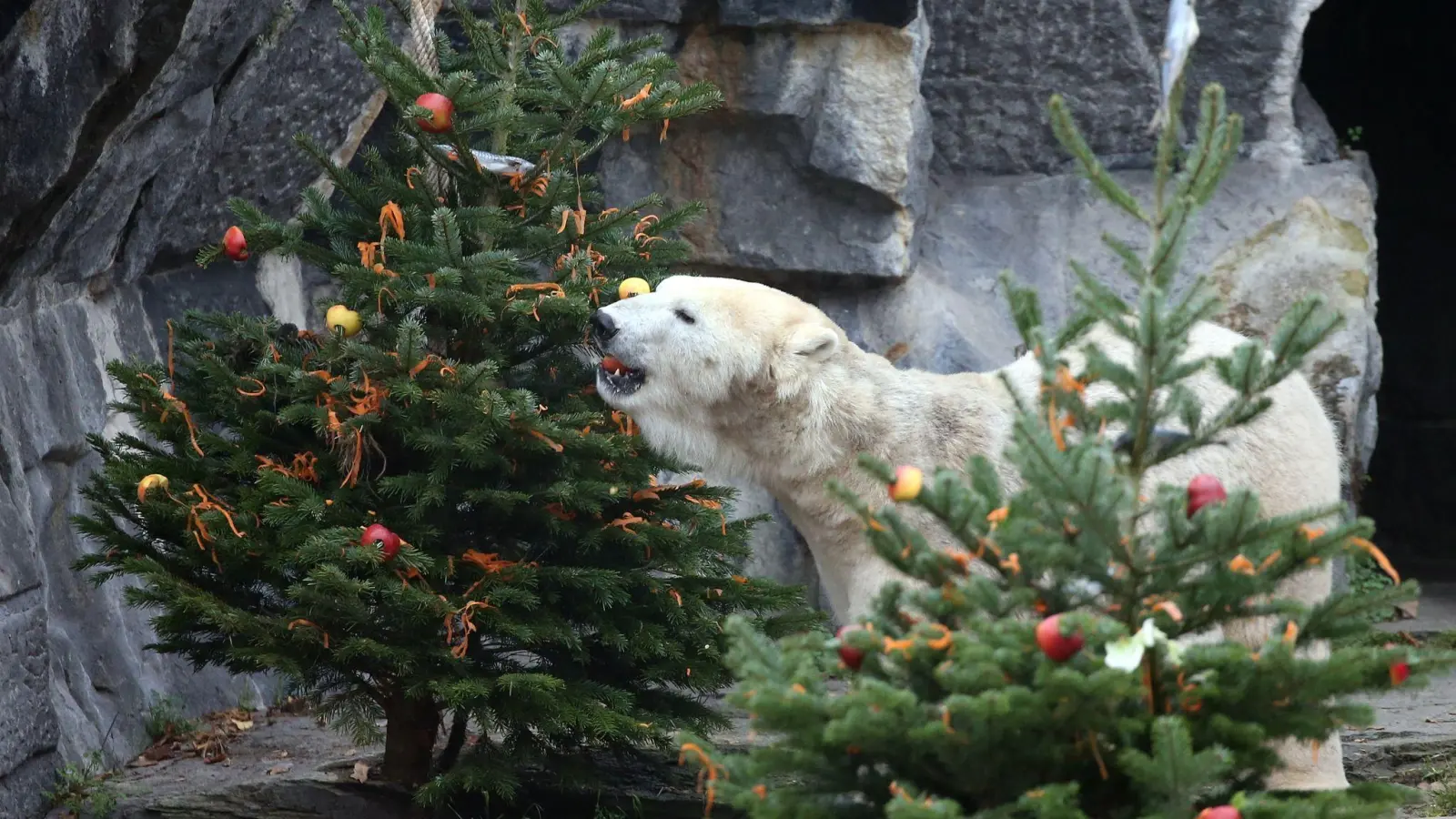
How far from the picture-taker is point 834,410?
3.78m

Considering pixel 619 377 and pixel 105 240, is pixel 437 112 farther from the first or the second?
pixel 105 240

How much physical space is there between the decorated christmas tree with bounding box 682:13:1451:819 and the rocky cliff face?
106 inches

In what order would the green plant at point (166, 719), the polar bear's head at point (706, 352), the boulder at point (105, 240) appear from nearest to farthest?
1. the polar bear's head at point (706, 352)
2. the boulder at point (105, 240)
3. the green plant at point (166, 719)

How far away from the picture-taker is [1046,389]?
2596 mm

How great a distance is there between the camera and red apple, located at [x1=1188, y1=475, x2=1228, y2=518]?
2.38 metres

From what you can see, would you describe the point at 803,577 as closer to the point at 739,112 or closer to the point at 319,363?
the point at 739,112

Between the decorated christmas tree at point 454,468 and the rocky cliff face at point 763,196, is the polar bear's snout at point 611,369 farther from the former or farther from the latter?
the rocky cliff face at point 763,196

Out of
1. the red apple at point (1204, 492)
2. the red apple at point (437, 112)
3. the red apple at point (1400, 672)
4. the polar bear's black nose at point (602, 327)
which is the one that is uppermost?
the red apple at point (437, 112)

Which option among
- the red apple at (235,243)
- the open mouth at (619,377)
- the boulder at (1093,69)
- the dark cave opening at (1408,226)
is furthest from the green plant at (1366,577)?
the red apple at (235,243)

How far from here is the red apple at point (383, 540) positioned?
363cm

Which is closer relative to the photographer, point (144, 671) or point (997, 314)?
point (144, 671)

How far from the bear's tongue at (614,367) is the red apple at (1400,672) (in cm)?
206

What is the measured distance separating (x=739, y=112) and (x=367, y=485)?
9.75 feet

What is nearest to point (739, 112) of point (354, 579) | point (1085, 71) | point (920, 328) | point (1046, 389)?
point (920, 328)
